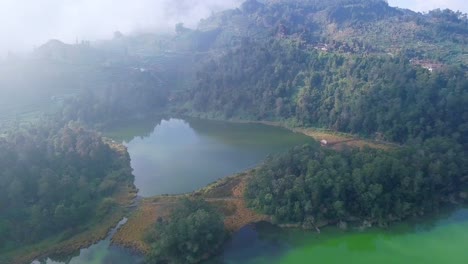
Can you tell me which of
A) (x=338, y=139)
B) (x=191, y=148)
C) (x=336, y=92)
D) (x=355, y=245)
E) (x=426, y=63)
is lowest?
(x=191, y=148)

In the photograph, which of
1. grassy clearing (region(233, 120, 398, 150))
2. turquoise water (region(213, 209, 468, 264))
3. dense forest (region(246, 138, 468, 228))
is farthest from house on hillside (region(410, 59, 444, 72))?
turquoise water (region(213, 209, 468, 264))

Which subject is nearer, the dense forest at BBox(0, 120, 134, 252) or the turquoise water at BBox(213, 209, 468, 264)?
the turquoise water at BBox(213, 209, 468, 264)

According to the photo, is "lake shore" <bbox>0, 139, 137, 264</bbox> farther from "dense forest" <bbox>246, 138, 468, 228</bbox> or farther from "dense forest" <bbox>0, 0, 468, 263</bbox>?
"dense forest" <bbox>246, 138, 468, 228</bbox>

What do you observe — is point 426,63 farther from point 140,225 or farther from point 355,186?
point 140,225

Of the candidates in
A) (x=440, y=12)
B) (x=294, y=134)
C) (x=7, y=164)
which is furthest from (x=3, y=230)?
(x=440, y=12)

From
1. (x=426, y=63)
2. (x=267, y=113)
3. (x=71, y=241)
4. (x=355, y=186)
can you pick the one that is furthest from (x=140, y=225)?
(x=426, y=63)

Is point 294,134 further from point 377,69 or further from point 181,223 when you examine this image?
point 181,223

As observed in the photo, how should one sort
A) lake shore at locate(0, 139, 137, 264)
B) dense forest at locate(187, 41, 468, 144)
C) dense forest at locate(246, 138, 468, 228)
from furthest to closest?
dense forest at locate(187, 41, 468, 144) < dense forest at locate(246, 138, 468, 228) < lake shore at locate(0, 139, 137, 264)
